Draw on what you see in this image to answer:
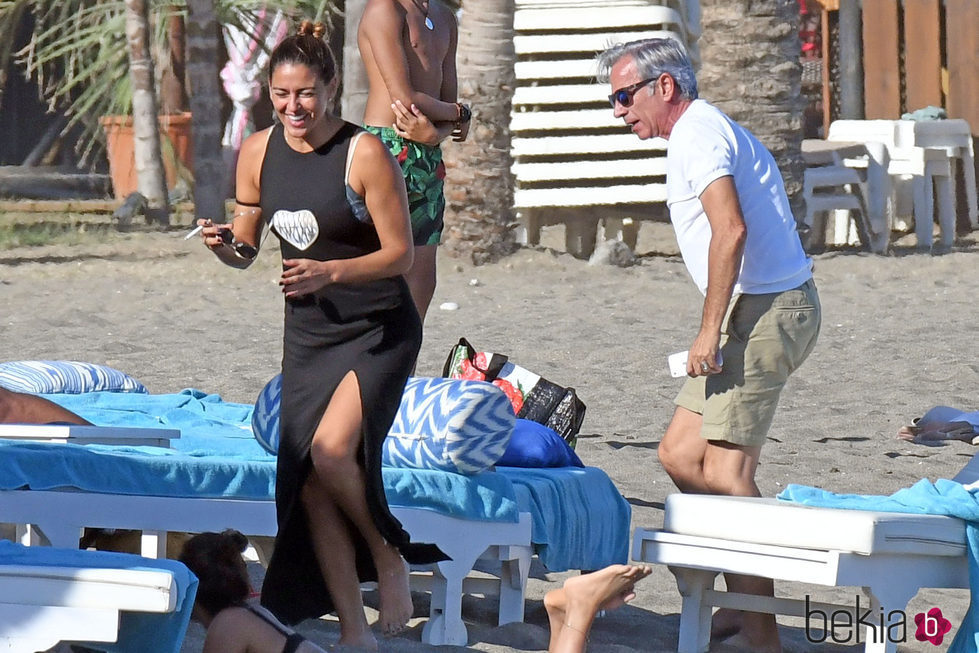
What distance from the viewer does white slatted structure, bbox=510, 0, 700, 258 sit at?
41.2ft

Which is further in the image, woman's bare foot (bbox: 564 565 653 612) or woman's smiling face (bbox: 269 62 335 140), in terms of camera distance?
woman's smiling face (bbox: 269 62 335 140)

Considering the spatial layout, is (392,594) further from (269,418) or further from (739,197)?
(739,197)

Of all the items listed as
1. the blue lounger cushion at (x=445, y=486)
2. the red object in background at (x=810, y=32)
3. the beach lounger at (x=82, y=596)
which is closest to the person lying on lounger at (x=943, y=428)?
the blue lounger cushion at (x=445, y=486)

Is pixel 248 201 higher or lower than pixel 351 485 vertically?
higher

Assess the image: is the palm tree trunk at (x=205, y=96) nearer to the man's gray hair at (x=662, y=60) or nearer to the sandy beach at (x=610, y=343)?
the sandy beach at (x=610, y=343)

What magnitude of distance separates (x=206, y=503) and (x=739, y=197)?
1586mm

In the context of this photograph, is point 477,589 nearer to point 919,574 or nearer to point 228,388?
point 919,574

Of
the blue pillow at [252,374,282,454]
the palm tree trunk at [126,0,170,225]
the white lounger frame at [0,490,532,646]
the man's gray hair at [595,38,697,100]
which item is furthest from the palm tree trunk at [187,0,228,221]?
the man's gray hair at [595,38,697,100]

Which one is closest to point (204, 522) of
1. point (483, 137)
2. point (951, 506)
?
point (951, 506)

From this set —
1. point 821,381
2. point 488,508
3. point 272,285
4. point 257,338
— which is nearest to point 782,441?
point 821,381

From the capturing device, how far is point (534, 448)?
4.69m

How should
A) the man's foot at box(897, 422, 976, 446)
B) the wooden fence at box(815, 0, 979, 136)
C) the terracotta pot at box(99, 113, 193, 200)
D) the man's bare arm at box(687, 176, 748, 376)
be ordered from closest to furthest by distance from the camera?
the man's bare arm at box(687, 176, 748, 376)
the man's foot at box(897, 422, 976, 446)
the wooden fence at box(815, 0, 979, 136)
the terracotta pot at box(99, 113, 193, 200)

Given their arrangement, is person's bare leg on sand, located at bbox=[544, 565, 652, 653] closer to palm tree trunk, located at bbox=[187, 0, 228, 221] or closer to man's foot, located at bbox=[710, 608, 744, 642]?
man's foot, located at bbox=[710, 608, 744, 642]

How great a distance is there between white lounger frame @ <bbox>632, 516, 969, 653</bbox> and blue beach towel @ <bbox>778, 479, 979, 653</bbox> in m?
0.07
